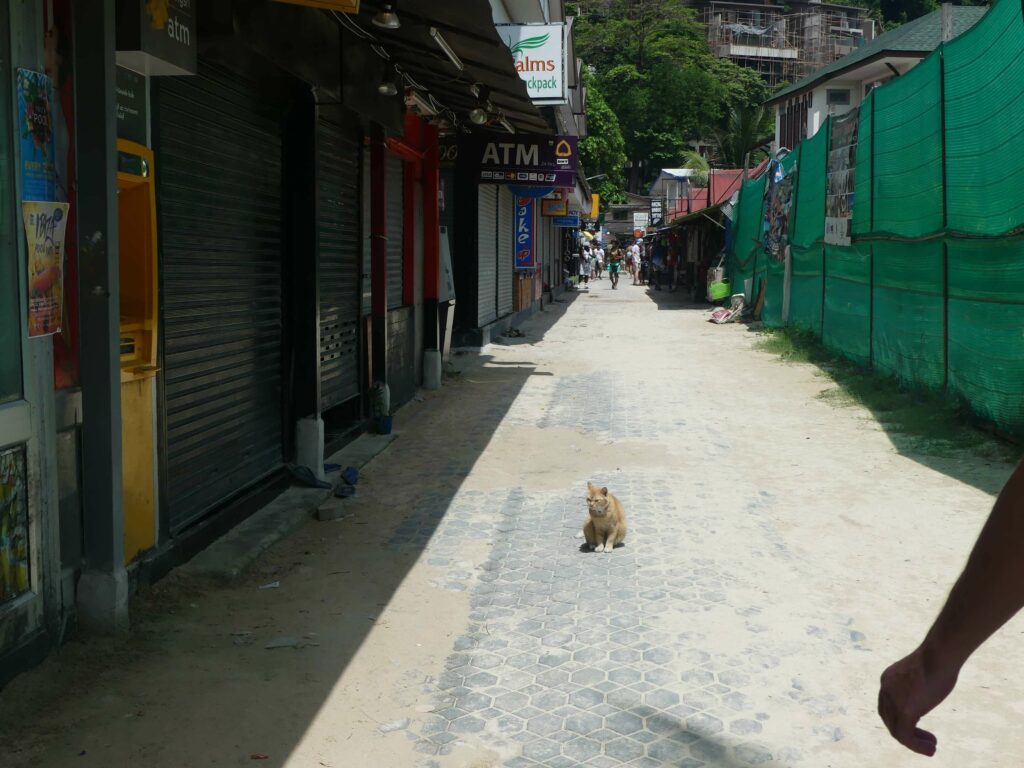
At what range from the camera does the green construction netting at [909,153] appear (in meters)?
10.2

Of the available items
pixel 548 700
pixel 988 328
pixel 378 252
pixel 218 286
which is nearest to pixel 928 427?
pixel 988 328

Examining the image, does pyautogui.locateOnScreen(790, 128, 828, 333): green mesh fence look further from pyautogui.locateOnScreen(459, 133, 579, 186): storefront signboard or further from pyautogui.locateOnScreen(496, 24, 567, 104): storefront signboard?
pyautogui.locateOnScreen(459, 133, 579, 186): storefront signboard

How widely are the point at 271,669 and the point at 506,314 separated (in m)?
17.0

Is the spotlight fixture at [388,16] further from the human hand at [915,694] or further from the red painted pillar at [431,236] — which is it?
the red painted pillar at [431,236]

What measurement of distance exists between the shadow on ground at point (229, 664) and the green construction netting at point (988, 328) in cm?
449

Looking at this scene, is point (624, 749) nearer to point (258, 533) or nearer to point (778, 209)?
point (258, 533)

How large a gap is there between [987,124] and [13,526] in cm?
788

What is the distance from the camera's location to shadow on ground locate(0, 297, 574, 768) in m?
3.81

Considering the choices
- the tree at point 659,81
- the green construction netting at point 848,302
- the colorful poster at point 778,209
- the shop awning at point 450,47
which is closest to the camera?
the shop awning at point 450,47

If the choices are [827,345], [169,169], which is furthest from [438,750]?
[827,345]

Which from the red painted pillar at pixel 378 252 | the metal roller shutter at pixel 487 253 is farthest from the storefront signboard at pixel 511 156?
the red painted pillar at pixel 378 252

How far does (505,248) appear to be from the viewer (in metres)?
21.4

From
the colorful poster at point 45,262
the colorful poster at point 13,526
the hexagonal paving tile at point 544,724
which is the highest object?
the colorful poster at point 45,262

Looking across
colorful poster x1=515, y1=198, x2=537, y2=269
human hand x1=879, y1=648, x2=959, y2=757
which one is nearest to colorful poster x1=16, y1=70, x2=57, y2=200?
human hand x1=879, y1=648, x2=959, y2=757
